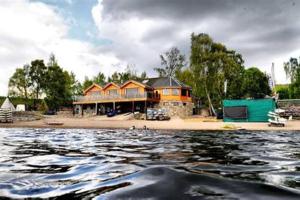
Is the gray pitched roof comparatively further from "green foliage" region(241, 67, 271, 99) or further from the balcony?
"green foliage" region(241, 67, 271, 99)

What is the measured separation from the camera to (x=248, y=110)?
110ft

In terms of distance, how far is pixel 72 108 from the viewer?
2120 inches

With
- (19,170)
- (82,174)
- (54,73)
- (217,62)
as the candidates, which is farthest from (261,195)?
(54,73)

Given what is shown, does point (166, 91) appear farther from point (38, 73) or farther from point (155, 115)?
point (38, 73)

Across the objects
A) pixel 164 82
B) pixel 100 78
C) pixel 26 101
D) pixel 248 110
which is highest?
pixel 100 78

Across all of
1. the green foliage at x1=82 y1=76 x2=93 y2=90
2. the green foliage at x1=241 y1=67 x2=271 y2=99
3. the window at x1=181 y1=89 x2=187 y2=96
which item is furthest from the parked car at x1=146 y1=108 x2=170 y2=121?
→ the green foliage at x1=82 y1=76 x2=93 y2=90

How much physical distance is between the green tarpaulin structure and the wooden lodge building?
13.3m

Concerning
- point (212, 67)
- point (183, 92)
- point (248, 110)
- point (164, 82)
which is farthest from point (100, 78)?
point (248, 110)

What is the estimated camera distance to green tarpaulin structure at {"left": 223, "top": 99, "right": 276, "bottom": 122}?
32438 millimetres

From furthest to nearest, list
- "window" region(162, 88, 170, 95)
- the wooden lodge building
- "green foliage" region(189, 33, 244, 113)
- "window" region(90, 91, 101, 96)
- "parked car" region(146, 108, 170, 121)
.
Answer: "window" region(90, 91, 101, 96) → "window" region(162, 88, 170, 95) → the wooden lodge building → "green foliage" region(189, 33, 244, 113) → "parked car" region(146, 108, 170, 121)

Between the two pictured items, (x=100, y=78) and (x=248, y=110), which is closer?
(x=248, y=110)

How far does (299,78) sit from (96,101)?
32.7 m

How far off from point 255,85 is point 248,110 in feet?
→ 39.1

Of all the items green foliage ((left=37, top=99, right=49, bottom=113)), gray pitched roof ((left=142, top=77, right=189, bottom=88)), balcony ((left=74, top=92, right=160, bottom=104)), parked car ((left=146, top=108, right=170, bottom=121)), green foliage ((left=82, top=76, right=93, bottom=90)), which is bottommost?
parked car ((left=146, top=108, right=170, bottom=121))
